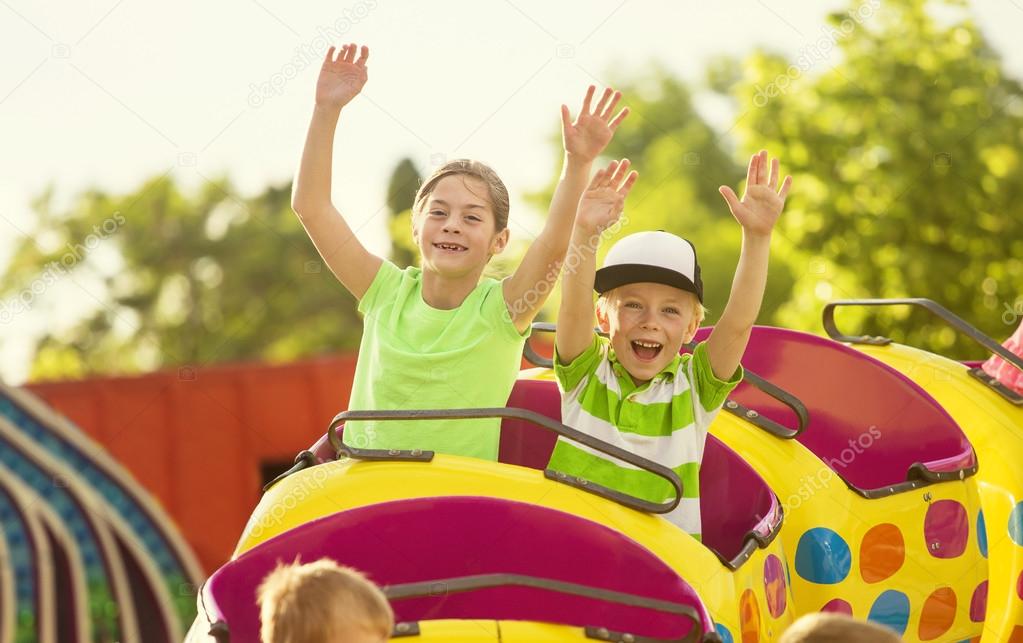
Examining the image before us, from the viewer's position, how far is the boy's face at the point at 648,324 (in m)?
2.73

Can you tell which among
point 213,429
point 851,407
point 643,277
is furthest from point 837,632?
point 213,429

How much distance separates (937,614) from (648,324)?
104 cm

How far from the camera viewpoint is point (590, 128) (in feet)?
8.79

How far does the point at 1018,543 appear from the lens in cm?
331

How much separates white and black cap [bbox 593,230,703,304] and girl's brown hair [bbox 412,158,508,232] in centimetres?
31

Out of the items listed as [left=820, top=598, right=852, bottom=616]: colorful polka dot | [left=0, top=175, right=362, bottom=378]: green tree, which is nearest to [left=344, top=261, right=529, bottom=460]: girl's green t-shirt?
[left=820, top=598, right=852, bottom=616]: colorful polka dot

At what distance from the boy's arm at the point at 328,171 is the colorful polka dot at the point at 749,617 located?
113 centimetres

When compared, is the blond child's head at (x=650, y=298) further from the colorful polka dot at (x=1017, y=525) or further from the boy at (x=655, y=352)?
the colorful polka dot at (x=1017, y=525)

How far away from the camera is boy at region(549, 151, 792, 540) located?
2.63 m

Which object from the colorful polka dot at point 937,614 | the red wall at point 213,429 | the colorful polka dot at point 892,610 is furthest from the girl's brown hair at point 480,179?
the red wall at point 213,429

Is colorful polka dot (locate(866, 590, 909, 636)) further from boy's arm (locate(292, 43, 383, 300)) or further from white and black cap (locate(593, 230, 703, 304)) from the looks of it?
boy's arm (locate(292, 43, 383, 300))

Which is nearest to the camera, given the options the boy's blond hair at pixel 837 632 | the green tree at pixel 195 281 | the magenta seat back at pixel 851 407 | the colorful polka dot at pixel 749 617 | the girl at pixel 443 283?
the boy's blond hair at pixel 837 632

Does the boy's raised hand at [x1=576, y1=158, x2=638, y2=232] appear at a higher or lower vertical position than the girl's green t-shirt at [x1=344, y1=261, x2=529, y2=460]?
higher

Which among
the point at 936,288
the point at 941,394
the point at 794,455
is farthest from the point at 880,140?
the point at 794,455
